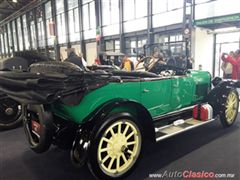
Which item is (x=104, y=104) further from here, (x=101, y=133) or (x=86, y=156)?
(x=86, y=156)

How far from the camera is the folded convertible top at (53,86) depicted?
1847 mm

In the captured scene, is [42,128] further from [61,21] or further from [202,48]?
[61,21]

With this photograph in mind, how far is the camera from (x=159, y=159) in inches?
104

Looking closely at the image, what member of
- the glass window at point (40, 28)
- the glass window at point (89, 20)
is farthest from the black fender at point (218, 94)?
the glass window at point (40, 28)

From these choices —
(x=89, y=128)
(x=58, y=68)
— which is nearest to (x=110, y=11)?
(x=58, y=68)

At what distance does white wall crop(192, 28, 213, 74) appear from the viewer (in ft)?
33.9

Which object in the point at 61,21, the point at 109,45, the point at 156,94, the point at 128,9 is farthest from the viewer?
the point at 61,21

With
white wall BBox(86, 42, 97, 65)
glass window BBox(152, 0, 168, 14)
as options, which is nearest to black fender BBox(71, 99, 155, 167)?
glass window BBox(152, 0, 168, 14)

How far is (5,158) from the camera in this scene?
281cm

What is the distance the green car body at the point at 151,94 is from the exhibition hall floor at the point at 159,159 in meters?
0.48

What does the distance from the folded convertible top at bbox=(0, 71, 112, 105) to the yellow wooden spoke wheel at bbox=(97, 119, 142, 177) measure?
42 centimetres

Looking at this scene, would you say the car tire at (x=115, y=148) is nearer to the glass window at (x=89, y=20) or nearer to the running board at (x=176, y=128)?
the running board at (x=176, y=128)

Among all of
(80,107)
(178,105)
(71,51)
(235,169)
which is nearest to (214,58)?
(71,51)

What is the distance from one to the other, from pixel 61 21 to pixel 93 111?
62.0ft
